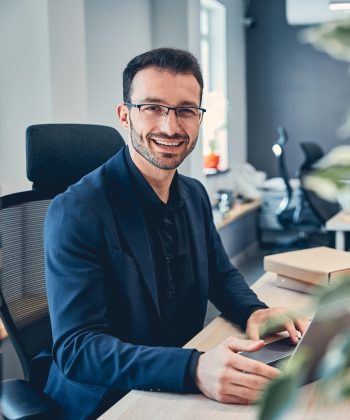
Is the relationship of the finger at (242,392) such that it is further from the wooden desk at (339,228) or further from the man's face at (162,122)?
the wooden desk at (339,228)

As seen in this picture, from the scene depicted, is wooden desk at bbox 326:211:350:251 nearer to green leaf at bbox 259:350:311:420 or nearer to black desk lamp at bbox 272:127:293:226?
black desk lamp at bbox 272:127:293:226

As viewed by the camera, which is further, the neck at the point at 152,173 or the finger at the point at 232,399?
the neck at the point at 152,173

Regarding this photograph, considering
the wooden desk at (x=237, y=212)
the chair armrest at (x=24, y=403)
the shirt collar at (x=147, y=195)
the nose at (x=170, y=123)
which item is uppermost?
the nose at (x=170, y=123)

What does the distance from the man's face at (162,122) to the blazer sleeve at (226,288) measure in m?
0.24

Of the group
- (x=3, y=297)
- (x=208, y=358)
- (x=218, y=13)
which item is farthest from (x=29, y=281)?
(x=218, y=13)

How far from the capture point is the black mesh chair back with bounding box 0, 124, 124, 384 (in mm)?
1250

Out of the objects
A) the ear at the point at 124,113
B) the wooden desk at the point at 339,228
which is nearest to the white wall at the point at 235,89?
the wooden desk at the point at 339,228

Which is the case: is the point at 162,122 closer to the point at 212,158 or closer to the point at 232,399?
the point at 232,399

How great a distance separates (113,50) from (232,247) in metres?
2.10

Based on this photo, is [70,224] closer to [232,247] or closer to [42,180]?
[42,180]

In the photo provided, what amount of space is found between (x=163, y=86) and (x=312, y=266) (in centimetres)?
57

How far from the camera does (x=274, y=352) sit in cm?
104

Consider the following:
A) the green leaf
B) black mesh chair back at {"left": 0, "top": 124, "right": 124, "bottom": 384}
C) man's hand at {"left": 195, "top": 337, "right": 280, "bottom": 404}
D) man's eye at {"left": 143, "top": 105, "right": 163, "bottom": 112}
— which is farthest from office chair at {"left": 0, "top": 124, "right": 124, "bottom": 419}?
the green leaf

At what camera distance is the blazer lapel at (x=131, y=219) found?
1.15 m
